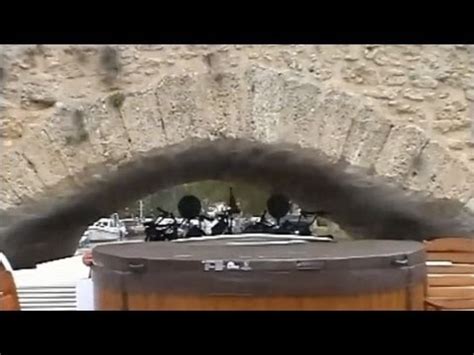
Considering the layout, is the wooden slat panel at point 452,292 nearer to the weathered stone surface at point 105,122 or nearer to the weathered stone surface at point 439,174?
the weathered stone surface at point 439,174

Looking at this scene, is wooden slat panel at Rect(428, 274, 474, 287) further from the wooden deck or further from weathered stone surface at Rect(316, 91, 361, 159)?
weathered stone surface at Rect(316, 91, 361, 159)

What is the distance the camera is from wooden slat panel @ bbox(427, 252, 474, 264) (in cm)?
399

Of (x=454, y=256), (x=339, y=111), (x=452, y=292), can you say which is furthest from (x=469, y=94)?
(x=452, y=292)

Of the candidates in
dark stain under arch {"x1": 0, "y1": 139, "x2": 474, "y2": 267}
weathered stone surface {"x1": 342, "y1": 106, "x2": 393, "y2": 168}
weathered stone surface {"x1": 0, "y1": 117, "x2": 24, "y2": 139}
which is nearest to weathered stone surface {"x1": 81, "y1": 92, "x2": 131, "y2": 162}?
dark stain under arch {"x1": 0, "y1": 139, "x2": 474, "y2": 267}

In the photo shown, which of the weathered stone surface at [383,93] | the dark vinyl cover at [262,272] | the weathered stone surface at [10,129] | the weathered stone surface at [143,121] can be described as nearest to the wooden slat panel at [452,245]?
the dark vinyl cover at [262,272]

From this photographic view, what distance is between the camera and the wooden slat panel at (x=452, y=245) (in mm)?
4012

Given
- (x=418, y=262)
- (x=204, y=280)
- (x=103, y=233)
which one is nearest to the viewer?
(x=204, y=280)

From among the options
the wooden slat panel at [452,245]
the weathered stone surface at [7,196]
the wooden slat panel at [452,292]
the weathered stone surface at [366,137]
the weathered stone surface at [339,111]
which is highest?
the weathered stone surface at [339,111]

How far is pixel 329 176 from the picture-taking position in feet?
15.0

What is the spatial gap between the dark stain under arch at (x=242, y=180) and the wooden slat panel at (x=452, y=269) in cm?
41

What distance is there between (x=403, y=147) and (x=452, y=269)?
0.65 m
